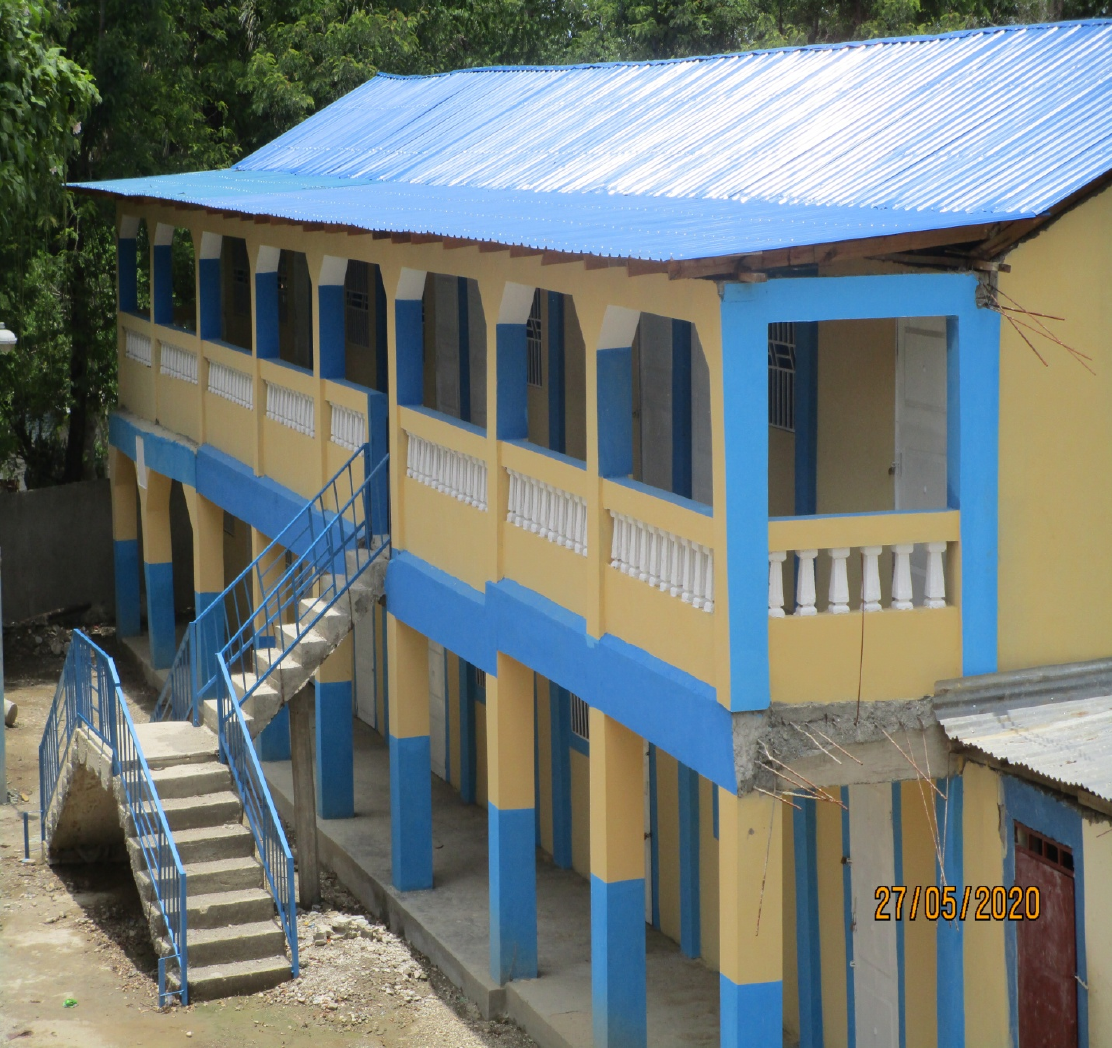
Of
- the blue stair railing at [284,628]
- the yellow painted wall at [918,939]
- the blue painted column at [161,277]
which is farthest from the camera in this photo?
the blue painted column at [161,277]

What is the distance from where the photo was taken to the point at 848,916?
10789mm

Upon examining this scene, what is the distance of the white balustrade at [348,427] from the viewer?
14359 mm

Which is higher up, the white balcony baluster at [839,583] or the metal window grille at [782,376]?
the metal window grille at [782,376]

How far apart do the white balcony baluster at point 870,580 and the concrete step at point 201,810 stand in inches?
234

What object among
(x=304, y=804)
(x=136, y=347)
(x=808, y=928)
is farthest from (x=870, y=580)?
(x=136, y=347)

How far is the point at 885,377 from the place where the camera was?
1014 cm

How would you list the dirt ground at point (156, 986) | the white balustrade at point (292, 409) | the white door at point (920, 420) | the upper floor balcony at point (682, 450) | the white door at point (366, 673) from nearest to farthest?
the upper floor balcony at point (682, 450) → the white door at point (920, 420) → the dirt ground at point (156, 986) → the white balustrade at point (292, 409) → the white door at point (366, 673)

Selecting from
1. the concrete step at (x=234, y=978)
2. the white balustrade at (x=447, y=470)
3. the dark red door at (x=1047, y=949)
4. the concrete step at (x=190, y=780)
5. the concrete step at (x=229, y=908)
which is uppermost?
the white balustrade at (x=447, y=470)

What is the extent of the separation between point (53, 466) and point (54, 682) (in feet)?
16.8

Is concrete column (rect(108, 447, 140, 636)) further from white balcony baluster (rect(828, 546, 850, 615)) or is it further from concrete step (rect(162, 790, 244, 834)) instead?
white balcony baluster (rect(828, 546, 850, 615))

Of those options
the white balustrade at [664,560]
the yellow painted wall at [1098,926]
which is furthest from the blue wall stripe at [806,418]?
the yellow painted wall at [1098,926]

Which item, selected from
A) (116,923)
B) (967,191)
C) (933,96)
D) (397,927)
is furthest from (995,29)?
(116,923)

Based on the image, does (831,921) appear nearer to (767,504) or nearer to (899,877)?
(899,877)

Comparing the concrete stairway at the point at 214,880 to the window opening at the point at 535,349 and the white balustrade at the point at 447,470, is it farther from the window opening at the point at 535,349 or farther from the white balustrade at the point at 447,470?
the window opening at the point at 535,349
